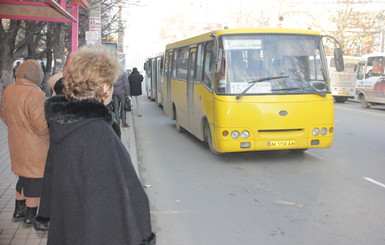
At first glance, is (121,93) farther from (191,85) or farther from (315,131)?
(315,131)

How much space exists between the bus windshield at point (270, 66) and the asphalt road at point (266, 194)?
1435 millimetres

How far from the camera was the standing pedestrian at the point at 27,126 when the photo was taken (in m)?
4.29

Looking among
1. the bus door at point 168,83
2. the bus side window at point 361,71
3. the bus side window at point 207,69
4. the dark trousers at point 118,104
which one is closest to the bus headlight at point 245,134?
the bus side window at point 207,69

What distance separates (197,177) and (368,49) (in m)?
39.8

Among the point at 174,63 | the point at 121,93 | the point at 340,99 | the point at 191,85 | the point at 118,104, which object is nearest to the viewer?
the point at 191,85

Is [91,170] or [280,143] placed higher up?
[91,170]

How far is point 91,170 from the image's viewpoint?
2.31 m

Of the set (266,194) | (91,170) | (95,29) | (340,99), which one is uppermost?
(95,29)

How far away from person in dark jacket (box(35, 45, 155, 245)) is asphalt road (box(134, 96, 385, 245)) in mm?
2543

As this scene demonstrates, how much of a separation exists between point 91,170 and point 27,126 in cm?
230

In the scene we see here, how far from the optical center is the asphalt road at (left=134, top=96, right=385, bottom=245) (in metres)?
5.03

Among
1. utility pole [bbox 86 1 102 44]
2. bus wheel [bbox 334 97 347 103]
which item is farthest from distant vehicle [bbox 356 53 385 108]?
utility pole [bbox 86 1 102 44]

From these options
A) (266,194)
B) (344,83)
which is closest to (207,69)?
(266,194)

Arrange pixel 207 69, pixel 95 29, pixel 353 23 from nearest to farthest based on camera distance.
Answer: pixel 207 69, pixel 95 29, pixel 353 23
